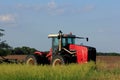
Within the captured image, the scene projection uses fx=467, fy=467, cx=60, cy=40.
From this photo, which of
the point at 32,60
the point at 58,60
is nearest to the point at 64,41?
the point at 58,60

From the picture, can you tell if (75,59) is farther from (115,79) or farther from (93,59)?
(115,79)

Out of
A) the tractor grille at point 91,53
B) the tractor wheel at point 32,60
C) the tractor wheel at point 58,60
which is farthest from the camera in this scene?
the tractor wheel at point 32,60

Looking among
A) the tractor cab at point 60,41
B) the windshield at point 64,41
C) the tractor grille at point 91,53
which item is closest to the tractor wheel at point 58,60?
the tractor cab at point 60,41

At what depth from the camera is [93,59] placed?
28.9m

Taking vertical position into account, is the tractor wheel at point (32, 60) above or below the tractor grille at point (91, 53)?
below

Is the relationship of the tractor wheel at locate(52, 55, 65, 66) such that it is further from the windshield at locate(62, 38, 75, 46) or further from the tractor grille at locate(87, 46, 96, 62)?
the tractor grille at locate(87, 46, 96, 62)

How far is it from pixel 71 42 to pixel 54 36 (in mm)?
1211

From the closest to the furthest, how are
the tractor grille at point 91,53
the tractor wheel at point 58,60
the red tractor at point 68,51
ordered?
1. the tractor wheel at point 58,60
2. the red tractor at point 68,51
3. the tractor grille at point 91,53

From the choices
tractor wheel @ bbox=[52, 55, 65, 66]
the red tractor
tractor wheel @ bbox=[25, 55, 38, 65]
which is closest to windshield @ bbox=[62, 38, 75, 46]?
the red tractor

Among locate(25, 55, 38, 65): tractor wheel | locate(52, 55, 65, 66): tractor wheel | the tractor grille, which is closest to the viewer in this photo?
locate(52, 55, 65, 66): tractor wheel

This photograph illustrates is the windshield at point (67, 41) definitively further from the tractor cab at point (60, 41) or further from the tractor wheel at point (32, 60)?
the tractor wheel at point (32, 60)

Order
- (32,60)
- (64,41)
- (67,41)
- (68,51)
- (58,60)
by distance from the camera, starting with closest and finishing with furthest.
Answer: (58,60), (68,51), (64,41), (67,41), (32,60)

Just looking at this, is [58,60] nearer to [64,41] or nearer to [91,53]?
[64,41]

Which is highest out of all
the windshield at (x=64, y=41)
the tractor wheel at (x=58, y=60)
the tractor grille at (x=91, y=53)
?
the windshield at (x=64, y=41)
